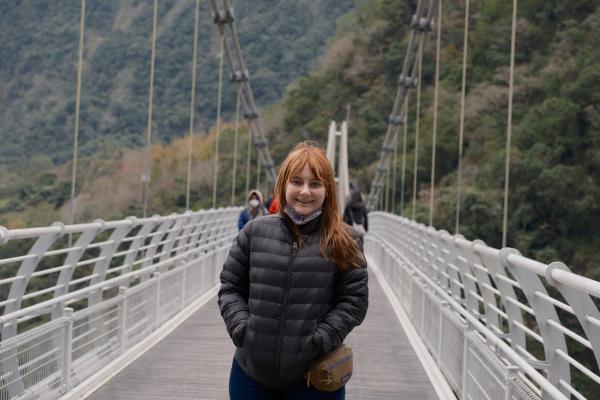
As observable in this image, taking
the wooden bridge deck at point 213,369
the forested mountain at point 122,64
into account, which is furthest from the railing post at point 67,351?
the forested mountain at point 122,64

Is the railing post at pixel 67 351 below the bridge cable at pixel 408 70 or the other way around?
below

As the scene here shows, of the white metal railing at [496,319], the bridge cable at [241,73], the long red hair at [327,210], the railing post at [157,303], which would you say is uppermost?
the bridge cable at [241,73]

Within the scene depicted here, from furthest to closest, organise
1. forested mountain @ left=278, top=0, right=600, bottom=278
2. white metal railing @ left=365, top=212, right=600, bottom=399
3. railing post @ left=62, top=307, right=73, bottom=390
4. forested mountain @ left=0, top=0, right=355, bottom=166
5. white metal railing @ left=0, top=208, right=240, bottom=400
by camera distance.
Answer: forested mountain @ left=278, top=0, right=600, bottom=278, forested mountain @ left=0, top=0, right=355, bottom=166, railing post @ left=62, top=307, right=73, bottom=390, white metal railing @ left=0, top=208, right=240, bottom=400, white metal railing @ left=365, top=212, right=600, bottom=399

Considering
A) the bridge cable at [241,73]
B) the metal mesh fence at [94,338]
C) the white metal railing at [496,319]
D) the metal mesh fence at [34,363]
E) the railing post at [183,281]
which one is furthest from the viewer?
the bridge cable at [241,73]

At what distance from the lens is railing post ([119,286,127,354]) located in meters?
5.84

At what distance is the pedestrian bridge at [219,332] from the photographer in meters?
3.29

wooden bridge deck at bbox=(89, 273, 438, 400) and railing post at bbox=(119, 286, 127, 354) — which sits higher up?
railing post at bbox=(119, 286, 127, 354)

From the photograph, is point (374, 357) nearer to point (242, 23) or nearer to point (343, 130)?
point (343, 130)

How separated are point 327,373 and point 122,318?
3.74 m

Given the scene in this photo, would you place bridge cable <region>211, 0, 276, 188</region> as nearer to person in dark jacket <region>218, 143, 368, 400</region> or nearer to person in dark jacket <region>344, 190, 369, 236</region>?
person in dark jacket <region>344, 190, 369, 236</region>

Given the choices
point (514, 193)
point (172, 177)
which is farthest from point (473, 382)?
point (172, 177)

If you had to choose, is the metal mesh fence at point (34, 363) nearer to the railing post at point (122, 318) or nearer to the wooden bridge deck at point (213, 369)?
the wooden bridge deck at point (213, 369)

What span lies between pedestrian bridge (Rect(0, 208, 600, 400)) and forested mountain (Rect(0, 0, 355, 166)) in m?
5.83

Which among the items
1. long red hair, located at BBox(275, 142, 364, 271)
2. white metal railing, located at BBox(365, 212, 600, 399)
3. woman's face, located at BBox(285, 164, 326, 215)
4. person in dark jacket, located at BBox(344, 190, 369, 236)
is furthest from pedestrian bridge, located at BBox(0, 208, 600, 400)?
person in dark jacket, located at BBox(344, 190, 369, 236)
